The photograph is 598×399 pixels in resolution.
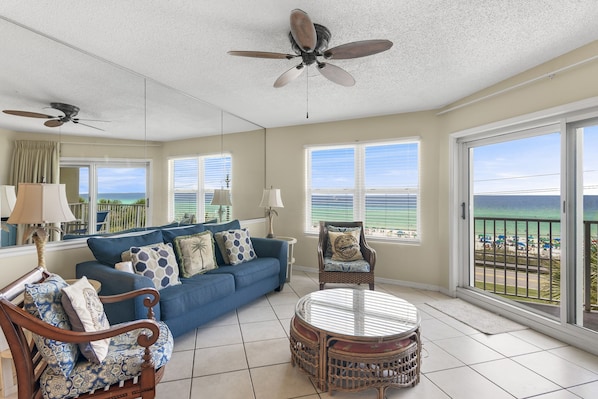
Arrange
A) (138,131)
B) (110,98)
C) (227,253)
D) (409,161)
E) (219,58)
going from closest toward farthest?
1. (219,58)
2. (110,98)
3. (138,131)
4. (227,253)
5. (409,161)

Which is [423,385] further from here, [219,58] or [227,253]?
Answer: [219,58]

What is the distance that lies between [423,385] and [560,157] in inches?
96.1

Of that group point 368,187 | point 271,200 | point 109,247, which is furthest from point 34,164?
point 368,187

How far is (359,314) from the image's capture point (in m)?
2.22

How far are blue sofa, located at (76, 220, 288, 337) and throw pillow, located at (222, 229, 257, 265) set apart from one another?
0.31 ft

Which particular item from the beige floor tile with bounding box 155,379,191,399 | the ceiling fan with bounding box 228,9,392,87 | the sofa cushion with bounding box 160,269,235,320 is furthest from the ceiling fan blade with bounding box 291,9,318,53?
the beige floor tile with bounding box 155,379,191,399

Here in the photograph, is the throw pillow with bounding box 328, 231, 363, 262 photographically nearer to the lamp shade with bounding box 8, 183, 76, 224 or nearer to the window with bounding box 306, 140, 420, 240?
the window with bounding box 306, 140, 420, 240

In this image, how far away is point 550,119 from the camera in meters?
2.72

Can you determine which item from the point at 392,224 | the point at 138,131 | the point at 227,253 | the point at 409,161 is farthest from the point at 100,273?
the point at 409,161

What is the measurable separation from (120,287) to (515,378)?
3.02 m

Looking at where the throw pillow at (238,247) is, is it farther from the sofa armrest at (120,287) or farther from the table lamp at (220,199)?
the sofa armrest at (120,287)

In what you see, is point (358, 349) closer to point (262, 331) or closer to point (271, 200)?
point (262, 331)

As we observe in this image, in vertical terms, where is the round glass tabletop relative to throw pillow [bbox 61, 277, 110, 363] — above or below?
below

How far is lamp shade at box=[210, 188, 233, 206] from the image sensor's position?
169 inches
